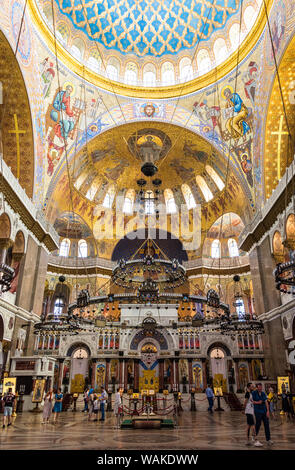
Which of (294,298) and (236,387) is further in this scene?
(236,387)

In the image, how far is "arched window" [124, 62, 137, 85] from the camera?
73.6 ft

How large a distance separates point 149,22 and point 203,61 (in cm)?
448

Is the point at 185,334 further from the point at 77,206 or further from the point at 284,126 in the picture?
the point at 284,126

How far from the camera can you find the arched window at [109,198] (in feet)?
89.8

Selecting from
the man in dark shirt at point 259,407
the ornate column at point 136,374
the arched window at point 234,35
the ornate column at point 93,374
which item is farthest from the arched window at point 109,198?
the man in dark shirt at point 259,407

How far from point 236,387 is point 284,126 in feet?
→ 52.5

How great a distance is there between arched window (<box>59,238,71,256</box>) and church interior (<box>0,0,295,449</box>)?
3.8 inches

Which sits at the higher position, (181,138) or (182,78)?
(182,78)

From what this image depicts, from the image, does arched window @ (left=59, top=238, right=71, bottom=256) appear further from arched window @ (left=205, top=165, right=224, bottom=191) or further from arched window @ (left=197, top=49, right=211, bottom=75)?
arched window @ (left=197, top=49, right=211, bottom=75)

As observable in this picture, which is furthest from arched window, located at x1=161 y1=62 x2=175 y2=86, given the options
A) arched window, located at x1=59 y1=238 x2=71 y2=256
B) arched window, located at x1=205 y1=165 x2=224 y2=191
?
arched window, located at x1=59 y1=238 x2=71 y2=256

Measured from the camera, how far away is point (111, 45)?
21.4 m

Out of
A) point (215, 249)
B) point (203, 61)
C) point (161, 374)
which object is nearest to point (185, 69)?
point (203, 61)
